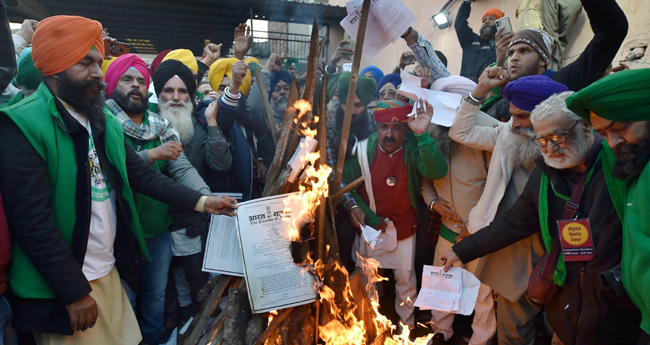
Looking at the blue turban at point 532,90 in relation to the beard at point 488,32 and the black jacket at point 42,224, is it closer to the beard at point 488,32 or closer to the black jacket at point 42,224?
the black jacket at point 42,224

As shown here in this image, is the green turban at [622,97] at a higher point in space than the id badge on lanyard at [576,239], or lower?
higher

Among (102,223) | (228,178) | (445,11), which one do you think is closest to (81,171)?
(102,223)

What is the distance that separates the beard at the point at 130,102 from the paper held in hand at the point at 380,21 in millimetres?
1919

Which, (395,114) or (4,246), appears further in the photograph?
(395,114)

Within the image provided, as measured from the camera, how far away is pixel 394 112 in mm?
3227

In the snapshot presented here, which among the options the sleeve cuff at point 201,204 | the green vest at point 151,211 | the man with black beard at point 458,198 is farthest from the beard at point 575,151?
the green vest at point 151,211

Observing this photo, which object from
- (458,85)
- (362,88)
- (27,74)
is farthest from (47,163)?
(458,85)

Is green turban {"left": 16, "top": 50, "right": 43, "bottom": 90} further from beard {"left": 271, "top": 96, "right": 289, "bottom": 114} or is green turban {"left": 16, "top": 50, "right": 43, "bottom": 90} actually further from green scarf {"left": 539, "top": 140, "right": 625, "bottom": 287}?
green scarf {"left": 539, "top": 140, "right": 625, "bottom": 287}

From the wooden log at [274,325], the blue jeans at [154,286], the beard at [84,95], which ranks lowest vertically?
the blue jeans at [154,286]

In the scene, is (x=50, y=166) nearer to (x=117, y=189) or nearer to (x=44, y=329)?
(x=117, y=189)

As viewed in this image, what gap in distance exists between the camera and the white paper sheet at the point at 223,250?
2328 millimetres

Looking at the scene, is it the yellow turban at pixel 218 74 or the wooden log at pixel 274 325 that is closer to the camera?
the wooden log at pixel 274 325

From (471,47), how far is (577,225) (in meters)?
4.19

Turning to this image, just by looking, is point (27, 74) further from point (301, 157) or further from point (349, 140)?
point (349, 140)
